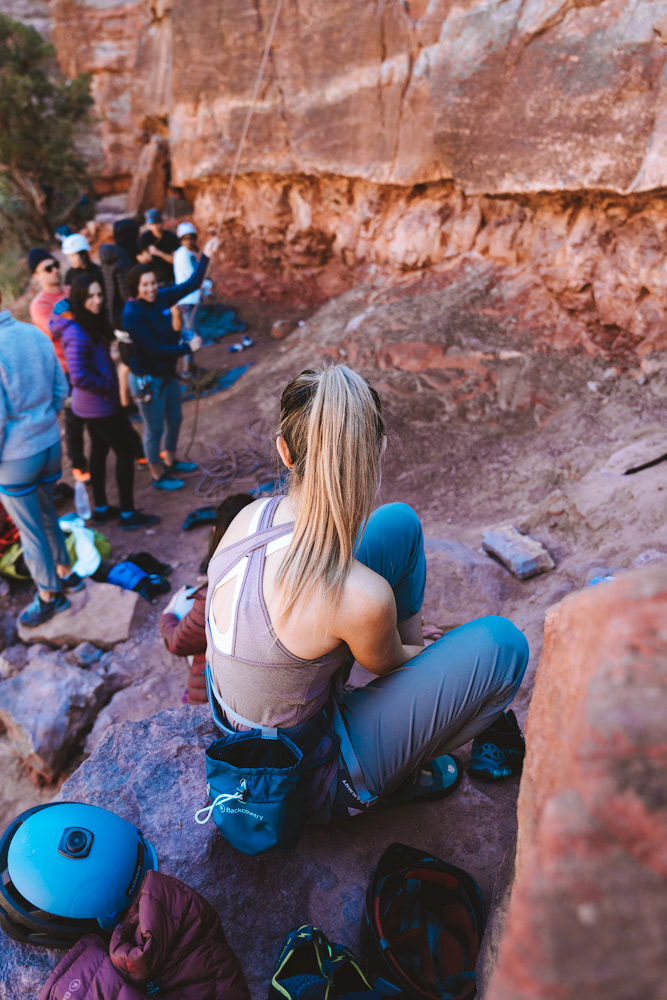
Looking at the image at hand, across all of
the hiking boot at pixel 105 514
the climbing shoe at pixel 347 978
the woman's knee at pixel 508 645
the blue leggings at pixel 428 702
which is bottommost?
the hiking boot at pixel 105 514

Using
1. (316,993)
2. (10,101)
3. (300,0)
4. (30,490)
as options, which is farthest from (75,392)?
(10,101)

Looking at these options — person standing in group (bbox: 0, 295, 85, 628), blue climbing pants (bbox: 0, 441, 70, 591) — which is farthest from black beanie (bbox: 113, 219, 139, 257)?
blue climbing pants (bbox: 0, 441, 70, 591)

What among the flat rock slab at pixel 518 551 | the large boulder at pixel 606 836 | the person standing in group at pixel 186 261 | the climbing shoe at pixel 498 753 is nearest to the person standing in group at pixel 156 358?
the person standing in group at pixel 186 261

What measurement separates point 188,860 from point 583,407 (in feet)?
13.4

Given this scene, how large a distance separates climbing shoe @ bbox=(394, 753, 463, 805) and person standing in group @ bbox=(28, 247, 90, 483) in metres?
4.05

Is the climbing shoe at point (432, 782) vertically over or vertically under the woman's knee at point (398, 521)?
under

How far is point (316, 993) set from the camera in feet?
4.63

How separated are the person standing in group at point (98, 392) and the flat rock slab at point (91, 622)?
0.99 m

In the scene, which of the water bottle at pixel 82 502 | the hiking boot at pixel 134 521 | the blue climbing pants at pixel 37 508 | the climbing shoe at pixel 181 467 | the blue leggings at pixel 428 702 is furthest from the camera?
the climbing shoe at pixel 181 467

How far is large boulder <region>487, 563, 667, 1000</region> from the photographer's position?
57 centimetres

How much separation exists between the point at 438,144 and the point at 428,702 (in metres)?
5.89

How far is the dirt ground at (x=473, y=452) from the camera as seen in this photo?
3.20 m

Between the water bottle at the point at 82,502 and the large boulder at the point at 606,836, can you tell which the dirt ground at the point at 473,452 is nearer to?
the water bottle at the point at 82,502

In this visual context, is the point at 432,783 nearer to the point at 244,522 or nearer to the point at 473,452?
the point at 244,522
